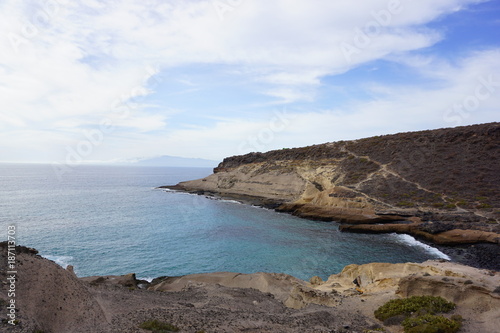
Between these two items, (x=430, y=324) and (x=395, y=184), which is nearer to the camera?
(x=430, y=324)

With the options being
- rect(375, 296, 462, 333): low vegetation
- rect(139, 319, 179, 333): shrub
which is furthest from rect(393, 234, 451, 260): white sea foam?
rect(139, 319, 179, 333): shrub

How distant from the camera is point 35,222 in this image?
40.5m

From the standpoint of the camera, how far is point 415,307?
40.1 feet

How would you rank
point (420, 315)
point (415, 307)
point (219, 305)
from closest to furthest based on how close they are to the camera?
point (420, 315) → point (415, 307) → point (219, 305)

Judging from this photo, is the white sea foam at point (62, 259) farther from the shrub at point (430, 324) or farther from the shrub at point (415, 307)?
the shrub at point (430, 324)

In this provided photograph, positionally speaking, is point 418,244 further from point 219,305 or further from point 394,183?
point 219,305

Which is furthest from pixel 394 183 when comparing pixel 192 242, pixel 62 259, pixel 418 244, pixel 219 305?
pixel 62 259

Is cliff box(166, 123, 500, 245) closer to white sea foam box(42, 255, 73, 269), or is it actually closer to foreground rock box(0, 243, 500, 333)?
foreground rock box(0, 243, 500, 333)

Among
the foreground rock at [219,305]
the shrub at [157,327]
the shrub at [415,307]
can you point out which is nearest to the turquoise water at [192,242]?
the foreground rock at [219,305]

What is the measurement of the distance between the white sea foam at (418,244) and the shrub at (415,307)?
65.6ft

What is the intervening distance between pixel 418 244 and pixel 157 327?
1288 inches

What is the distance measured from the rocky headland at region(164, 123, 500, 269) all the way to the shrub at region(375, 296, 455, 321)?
60.6 feet

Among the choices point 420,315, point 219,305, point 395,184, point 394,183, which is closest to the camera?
point 420,315

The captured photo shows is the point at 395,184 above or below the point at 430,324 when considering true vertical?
above
